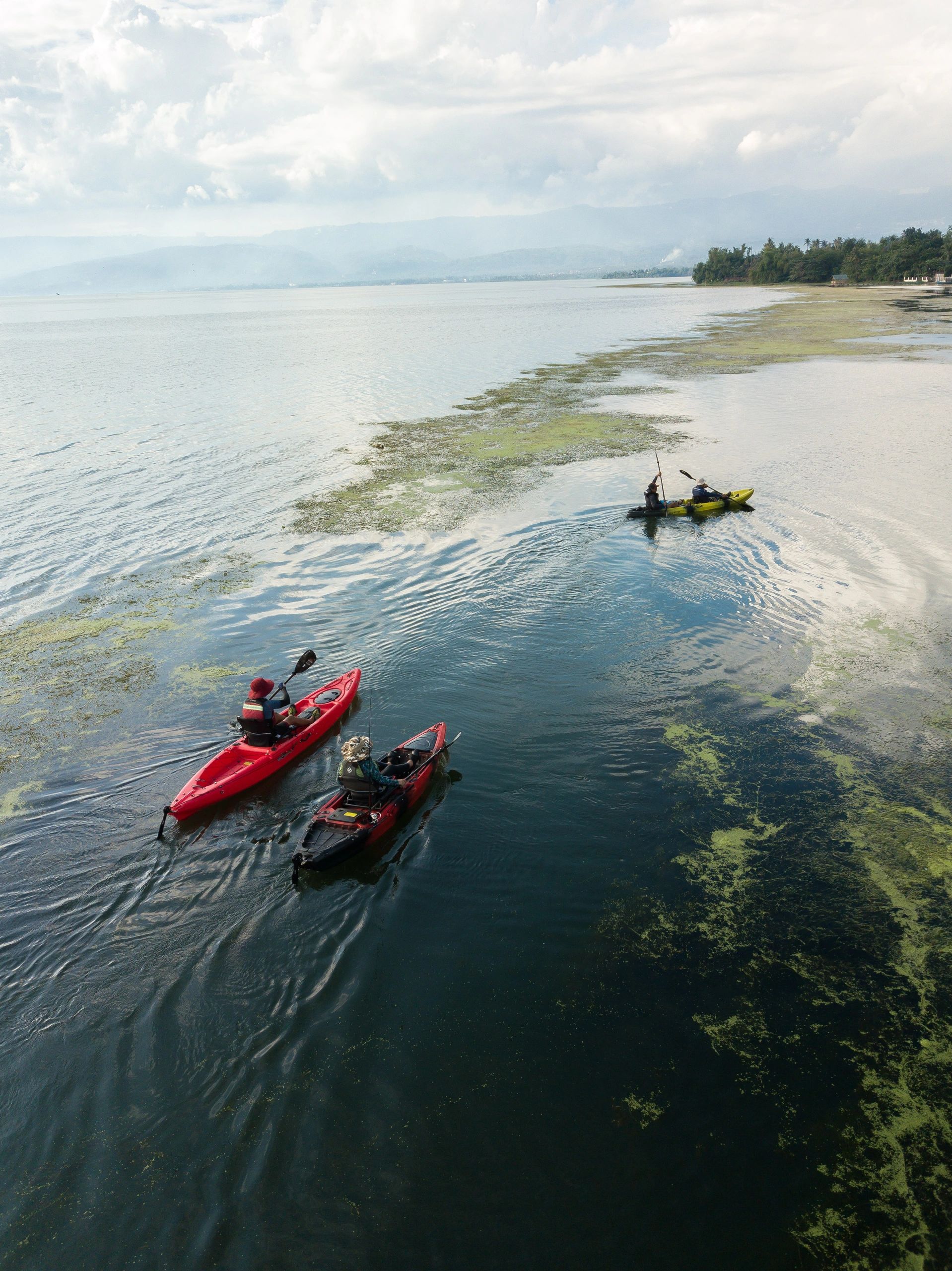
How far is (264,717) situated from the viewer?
14000mm

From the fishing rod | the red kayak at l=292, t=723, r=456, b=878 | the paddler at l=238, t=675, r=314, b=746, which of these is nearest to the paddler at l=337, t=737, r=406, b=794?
the red kayak at l=292, t=723, r=456, b=878

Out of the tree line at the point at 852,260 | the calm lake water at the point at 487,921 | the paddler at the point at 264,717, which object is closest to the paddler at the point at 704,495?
the calm lake water at the point at 487,921

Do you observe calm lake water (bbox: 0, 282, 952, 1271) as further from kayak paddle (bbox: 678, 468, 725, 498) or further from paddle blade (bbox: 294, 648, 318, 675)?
kayak paddle (bbox: 678, 468, 725, 498)

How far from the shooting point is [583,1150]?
755 cm

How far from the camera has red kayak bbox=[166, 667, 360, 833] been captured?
12797mm

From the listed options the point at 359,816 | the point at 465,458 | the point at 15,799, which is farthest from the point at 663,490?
the point at 15,799

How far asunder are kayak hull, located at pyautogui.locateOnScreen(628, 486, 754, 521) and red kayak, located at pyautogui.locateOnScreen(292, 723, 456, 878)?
16466 mm

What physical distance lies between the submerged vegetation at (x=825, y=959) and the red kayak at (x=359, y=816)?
159 inches

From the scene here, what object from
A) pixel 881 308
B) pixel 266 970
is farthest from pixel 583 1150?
pixel 881 308

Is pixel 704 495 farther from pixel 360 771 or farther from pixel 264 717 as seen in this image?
pixel 360 771

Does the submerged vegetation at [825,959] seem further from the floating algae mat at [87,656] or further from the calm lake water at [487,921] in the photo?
the floating algae mat at [87,656]

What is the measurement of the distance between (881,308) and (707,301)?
4756 centimetres

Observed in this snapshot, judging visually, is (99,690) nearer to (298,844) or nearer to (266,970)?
(298,844)

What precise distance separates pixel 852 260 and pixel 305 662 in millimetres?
190359
